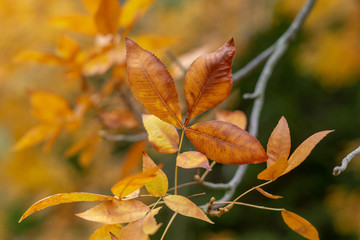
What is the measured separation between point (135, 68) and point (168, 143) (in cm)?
9

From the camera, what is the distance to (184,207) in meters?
0.32

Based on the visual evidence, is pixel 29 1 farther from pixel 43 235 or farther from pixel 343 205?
pixel 343 205

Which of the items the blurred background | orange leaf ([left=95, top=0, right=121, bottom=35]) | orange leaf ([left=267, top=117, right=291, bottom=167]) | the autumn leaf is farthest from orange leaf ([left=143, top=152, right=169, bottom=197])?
the blurred background

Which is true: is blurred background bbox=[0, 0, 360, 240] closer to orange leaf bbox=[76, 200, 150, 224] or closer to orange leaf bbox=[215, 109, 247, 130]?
orange leaf bbox=[215, 109, 247, 130]

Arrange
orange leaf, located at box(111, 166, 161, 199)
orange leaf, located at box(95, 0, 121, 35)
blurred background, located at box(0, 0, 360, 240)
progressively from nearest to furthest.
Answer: orange leaf, located at box(111, 166, 161, 199) → orange leaf, located at box(95, 0, 121, 35) → blurred background, located at box(0, 0, 360, 240)

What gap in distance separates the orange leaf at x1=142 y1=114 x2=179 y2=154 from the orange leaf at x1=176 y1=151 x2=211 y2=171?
14mm

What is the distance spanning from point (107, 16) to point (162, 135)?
34 centimetres

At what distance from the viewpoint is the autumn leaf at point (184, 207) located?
31 centimetres

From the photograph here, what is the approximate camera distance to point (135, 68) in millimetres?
341

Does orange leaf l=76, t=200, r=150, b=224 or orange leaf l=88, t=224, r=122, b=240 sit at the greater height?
orange leaf l=76, t=200, r=150, b=224

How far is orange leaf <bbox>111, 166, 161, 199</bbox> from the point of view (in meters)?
0.28

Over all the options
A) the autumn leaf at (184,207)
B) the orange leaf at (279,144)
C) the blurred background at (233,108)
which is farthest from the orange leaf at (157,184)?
the blurred background at (233,108)

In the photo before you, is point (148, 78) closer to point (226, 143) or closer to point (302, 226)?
point (226, 143)

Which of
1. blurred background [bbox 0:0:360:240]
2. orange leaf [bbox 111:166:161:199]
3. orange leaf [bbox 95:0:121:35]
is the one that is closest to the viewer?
orange leaf [bbox 111:166:161:199]
